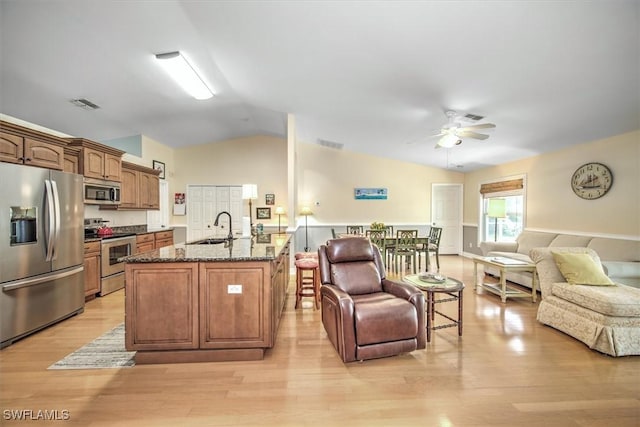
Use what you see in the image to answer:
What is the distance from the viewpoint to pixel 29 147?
3.09 meters

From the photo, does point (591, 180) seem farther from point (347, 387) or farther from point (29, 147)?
point (29, 147)

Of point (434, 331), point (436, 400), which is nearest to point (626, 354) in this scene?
point (434, 331)

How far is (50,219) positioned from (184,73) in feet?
7.45

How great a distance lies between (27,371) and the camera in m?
2.26

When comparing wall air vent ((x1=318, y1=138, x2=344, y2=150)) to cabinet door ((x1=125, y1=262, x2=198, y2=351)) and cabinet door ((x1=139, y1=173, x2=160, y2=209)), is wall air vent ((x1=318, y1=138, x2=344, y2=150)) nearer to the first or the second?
cabinet door ((x1=139, y1=173, x2=160, y2=209))

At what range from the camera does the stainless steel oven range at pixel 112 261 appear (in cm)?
415

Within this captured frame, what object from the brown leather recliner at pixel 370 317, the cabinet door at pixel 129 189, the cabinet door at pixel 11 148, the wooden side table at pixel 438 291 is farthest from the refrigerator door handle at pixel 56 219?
the wooden side table at pixel 438 291

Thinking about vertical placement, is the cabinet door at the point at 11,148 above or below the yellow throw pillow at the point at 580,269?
above

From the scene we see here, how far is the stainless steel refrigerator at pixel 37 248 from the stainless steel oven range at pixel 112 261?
781 mm

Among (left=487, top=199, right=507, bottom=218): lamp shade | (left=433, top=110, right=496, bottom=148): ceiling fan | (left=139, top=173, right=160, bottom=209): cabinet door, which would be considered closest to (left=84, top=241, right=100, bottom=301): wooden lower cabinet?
(left=139, top=173, right=160, bottom=209): cabinet door

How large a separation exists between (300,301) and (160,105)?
3.97 m

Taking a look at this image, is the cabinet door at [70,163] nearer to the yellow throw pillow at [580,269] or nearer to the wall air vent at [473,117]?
the wall air vent at [473,117]

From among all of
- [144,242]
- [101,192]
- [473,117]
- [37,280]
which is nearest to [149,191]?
[144,242]

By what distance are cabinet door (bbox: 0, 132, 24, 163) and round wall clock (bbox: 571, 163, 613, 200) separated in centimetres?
741
